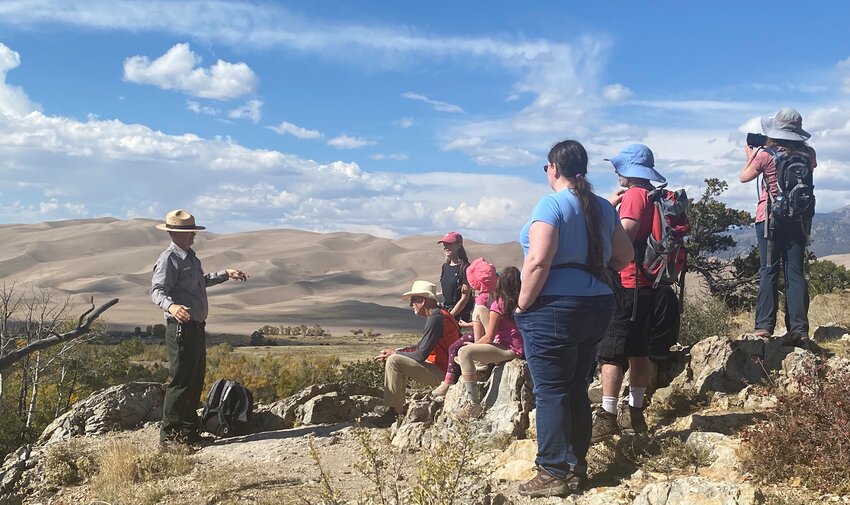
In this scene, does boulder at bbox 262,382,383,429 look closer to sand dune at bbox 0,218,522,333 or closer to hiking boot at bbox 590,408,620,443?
hiking boot at bbox 590,408,620,443

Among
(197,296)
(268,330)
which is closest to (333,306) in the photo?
(268,330)

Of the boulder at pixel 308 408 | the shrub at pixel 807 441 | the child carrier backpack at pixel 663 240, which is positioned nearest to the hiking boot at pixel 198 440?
the boulder at pixel 308 408

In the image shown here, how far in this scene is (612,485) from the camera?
4.33m

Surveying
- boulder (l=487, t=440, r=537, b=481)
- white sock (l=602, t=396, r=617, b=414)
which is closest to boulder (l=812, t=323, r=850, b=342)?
white sock (l=602, t=396, r=617, b=414)

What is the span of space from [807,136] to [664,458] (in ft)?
10.2

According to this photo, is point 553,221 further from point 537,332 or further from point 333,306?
point 333,306

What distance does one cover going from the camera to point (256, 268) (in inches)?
5231

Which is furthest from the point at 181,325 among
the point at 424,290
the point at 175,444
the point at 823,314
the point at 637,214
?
the point at 823,314

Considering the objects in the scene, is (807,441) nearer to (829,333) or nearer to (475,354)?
(475,354)

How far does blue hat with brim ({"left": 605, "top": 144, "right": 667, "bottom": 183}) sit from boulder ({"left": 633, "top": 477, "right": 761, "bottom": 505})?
1.98 m

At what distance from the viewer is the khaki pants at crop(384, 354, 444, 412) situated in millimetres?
6910

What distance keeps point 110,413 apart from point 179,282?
2.02 metres

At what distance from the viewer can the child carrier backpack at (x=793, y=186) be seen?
232 inches

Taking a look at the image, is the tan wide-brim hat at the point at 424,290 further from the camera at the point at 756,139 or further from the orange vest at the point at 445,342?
the camera at the point at 756,139
